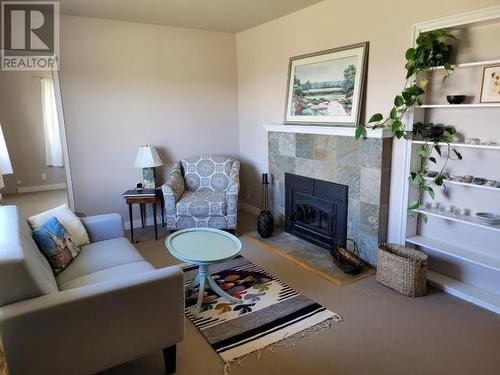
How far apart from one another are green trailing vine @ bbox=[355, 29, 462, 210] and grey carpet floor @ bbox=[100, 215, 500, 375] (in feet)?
2.75

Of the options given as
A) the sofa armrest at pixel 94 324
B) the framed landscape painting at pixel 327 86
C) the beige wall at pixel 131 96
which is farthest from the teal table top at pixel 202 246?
the beige wall at pixel 131 96

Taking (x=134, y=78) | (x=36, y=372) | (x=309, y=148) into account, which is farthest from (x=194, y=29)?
(x=36, y=372)

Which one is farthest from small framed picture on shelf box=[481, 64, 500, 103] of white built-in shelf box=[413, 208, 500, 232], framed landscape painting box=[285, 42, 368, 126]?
framed landscape painting box=[285, 42, 368, 126]

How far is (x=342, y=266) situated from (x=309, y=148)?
1.29 metres

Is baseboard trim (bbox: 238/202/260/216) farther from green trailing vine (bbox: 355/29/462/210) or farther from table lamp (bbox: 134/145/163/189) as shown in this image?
green trailing vine (bbox: 355/29/462/210)

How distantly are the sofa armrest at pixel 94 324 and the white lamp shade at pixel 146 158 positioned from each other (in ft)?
8.16

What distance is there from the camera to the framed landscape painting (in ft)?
10.9

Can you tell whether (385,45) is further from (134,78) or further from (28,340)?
(28,340)

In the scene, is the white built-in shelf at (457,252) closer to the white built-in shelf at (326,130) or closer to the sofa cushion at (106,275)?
the white built-in shelf at (326,130)

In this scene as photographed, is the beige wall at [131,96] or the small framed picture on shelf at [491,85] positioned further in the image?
the beige wall at [131,96]

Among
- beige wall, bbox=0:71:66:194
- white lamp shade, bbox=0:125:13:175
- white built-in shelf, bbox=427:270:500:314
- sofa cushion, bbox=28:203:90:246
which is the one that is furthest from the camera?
beige wall, bbox=0:71:66:194

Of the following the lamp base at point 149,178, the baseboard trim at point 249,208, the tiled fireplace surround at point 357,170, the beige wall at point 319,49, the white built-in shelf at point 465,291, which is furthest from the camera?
the baseboard trim at point 249,208

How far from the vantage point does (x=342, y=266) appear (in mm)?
3203

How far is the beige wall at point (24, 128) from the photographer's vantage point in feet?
17.6
